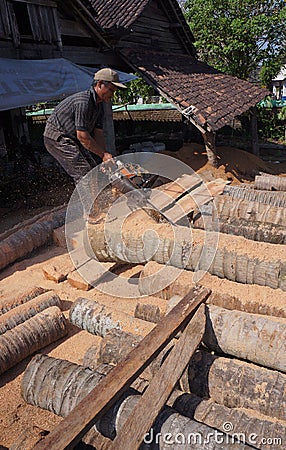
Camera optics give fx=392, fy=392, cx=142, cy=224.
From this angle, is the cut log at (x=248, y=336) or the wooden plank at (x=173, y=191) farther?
the wooden plank at (x=173, y=191)

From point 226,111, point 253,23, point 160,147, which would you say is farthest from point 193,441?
point 253,23

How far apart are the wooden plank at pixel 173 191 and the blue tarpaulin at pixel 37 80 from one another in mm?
2692

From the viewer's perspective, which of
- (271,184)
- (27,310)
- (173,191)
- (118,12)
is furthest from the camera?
(118,12)

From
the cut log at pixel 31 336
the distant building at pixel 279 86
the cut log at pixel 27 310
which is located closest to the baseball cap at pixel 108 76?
the cut log at pixel 27 310

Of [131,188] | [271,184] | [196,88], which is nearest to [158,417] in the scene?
[131,188]

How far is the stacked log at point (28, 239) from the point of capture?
5.10m

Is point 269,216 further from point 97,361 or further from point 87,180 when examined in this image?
point 97,361

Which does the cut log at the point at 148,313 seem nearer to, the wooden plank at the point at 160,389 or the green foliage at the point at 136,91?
the wooden plank at the point at 160,389

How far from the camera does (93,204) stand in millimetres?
5512

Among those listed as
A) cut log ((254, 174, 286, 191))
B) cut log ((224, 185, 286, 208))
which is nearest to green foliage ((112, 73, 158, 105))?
cut log ((254, 174, 286, 191))

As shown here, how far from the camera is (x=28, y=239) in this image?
539 centimetres

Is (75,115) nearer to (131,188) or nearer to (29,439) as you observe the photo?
(131,188)

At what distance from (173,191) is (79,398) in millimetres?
4968

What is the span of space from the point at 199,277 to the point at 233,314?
0.86 m
